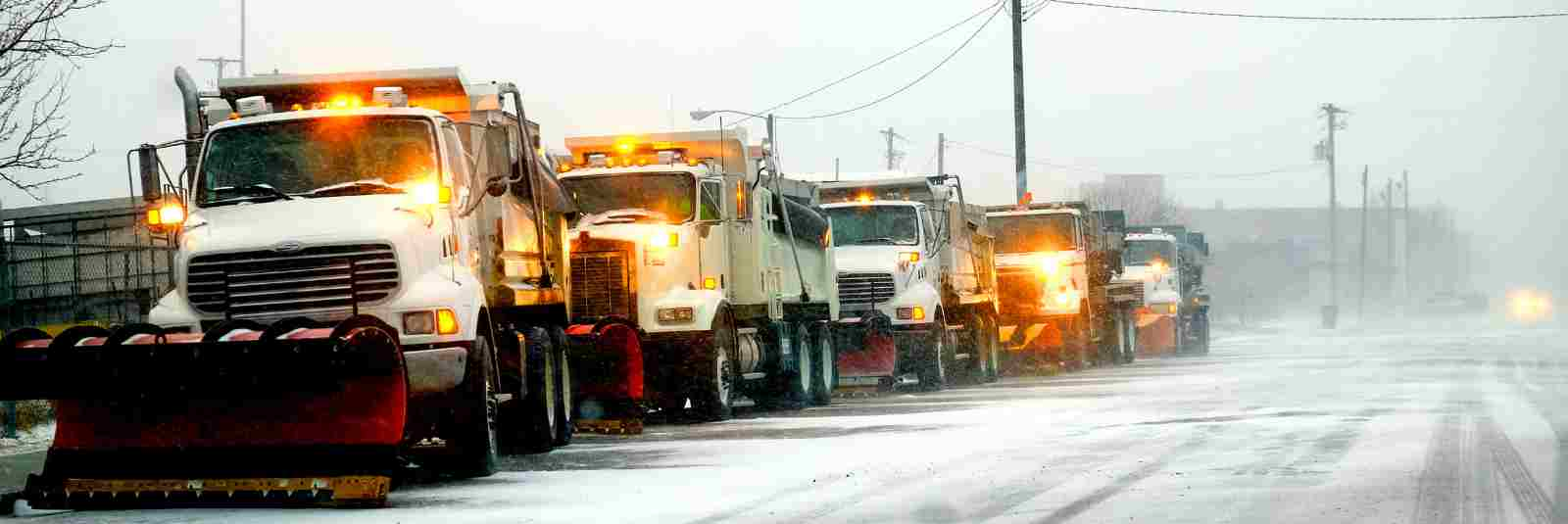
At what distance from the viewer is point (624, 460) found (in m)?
15.1

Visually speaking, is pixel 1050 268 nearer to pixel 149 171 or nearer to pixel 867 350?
pixel 867 350

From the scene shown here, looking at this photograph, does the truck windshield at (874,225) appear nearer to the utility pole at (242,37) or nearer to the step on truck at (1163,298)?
the step on truck at (1163,298)

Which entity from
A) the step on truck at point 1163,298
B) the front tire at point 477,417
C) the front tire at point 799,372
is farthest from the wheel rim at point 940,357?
the step on truck at point 1163,298

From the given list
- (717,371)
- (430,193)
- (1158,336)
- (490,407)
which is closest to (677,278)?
(717,371)

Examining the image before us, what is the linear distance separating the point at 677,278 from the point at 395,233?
Answer: 753cm

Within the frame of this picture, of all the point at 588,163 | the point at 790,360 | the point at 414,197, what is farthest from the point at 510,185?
the point at 790,360

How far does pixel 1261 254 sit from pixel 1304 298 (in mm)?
4324

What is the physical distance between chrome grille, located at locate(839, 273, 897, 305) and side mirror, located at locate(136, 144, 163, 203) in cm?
1524

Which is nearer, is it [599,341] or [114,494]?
[114,494]

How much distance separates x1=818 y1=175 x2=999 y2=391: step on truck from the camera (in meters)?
27.7

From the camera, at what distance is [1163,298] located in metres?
46.1

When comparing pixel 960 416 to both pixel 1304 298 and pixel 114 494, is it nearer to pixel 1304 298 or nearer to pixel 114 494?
pixel 114 494

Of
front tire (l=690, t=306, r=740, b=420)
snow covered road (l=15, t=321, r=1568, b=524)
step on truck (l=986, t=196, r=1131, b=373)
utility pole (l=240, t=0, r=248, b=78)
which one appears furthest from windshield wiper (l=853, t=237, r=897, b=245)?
utility pole (l=240, t=0, r=248, b=78)

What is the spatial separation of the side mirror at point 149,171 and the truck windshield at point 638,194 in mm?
7102
